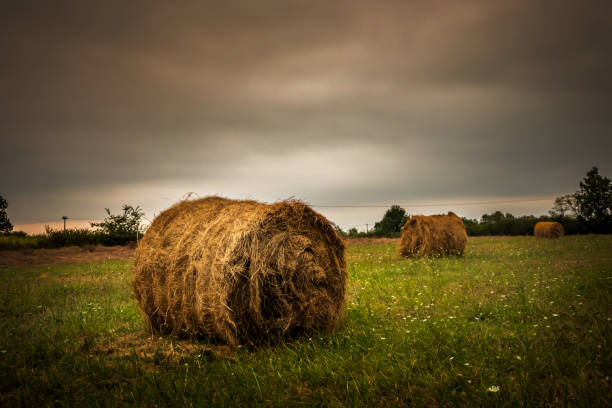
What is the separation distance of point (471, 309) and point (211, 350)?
194 inches

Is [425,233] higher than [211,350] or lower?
higher

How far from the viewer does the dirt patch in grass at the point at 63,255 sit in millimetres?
19047

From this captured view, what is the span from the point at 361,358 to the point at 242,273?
2090mm

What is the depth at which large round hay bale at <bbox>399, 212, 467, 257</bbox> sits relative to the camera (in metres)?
16.5

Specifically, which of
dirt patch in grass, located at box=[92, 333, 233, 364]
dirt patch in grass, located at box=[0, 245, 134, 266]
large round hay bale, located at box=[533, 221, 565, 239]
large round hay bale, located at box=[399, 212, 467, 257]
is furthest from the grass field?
large round hay bale, located at box=[533, 221, 565, 239]

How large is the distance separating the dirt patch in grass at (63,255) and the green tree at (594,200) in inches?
1811

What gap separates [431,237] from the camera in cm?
1658

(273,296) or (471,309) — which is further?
(471,309)

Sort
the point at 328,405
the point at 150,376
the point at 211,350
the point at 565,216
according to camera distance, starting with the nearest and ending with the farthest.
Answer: the point at 328,405
the point at 150,376
the point at 211,350
the point at 565,216

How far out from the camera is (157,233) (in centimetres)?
680

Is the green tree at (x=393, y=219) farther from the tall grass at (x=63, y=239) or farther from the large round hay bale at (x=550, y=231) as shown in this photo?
the tall grass at (x=63, y=239)

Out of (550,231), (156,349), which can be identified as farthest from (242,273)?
(550,231)

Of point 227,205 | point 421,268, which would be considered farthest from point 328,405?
point 421,268

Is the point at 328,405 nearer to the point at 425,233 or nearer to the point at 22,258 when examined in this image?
the point at 425,233
